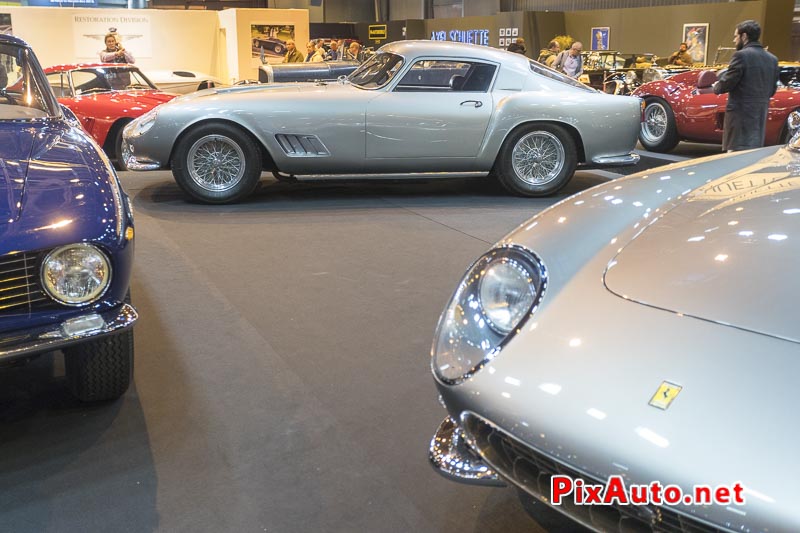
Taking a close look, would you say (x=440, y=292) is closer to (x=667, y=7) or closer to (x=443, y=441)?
(x=443, y=441)

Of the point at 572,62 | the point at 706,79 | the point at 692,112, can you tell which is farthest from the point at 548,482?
the point at 572,62

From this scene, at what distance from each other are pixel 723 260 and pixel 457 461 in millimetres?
772

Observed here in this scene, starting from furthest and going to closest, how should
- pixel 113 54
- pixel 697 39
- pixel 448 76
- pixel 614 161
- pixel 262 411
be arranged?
pixel 697 39
pixel 113 54
pixel 614 161
pixel 448 76
pixel 262 411

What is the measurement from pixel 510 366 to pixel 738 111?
19.5ft

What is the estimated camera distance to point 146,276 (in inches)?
175

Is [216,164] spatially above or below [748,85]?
below

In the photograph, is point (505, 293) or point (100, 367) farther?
point (100, 367)

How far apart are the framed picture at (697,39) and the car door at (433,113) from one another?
15587mm

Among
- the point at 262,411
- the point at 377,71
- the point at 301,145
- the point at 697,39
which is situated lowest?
the point at 262,411

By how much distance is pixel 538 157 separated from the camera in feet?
21.9

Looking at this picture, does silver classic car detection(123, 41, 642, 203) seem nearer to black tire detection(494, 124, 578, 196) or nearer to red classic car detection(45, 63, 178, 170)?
black tire detection(494, 124, 578, 196)

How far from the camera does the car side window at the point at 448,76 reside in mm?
6410

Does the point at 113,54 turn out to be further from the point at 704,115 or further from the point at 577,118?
the point at 704,115

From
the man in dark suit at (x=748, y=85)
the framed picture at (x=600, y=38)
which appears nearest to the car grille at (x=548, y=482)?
the man in dark suit at (x=748, y=85)
